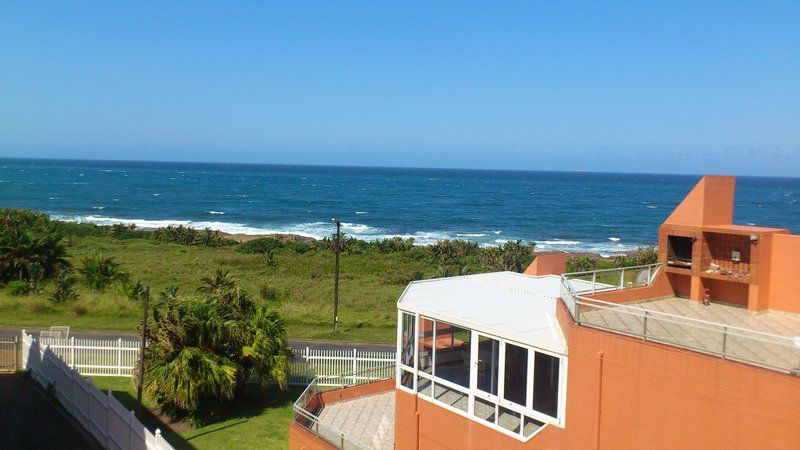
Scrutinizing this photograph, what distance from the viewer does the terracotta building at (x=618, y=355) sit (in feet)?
24.6

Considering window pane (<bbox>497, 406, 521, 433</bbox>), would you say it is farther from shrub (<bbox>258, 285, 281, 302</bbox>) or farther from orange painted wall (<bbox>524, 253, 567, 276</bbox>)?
shrub (<bbox>258, 285, 281, 302</bbox>)

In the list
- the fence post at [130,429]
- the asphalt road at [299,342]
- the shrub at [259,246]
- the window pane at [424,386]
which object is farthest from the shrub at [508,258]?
the fence post at [130,429]

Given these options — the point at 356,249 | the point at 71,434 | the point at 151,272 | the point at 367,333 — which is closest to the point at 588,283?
the point at 71,434

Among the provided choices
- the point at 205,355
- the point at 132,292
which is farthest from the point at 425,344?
the point at 132,292

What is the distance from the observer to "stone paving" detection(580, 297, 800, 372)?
23.9 feet

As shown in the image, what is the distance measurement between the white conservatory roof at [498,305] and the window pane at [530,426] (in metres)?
1.36

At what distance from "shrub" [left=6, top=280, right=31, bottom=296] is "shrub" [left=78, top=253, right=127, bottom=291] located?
8.08 ft

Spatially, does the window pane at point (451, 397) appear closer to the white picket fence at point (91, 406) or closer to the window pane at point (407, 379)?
the window pane at point (407, 379)

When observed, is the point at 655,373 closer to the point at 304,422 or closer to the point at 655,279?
the point at 655,279

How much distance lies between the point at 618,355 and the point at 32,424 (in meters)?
13.2

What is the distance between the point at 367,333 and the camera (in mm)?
25250

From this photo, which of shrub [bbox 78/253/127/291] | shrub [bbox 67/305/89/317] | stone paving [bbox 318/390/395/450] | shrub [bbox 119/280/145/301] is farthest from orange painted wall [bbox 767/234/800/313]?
shrub [bbox 78/253/127/291]

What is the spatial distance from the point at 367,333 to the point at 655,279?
15027 mm

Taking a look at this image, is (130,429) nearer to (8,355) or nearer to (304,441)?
(304,441)
